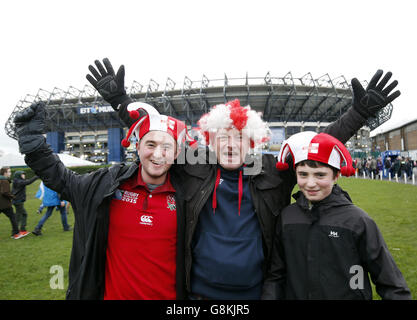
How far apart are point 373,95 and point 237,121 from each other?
133 centimetres

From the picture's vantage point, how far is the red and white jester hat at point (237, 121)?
2.16m

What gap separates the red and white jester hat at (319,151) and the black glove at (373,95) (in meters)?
0.56

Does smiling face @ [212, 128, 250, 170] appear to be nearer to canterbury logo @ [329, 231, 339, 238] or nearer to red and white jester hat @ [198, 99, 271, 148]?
red and white jester hat @ [198, 99, 271, 148]

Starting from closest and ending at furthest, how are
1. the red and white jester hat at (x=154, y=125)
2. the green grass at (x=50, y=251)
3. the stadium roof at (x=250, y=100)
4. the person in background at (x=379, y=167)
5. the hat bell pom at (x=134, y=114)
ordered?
the red and white jester hat at (x=154, y=125) < the hat bell pom at (x=134, y=114) < the green grass at (x=50, y=251) < the person in background at (x=379, y=167) < the stadium roof at (x=250, y=100)

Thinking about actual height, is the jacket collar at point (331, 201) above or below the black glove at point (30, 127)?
below

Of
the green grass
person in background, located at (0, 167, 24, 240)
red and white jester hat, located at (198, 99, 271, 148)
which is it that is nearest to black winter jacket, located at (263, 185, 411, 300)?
red and white jester hat, located at (198, 99, 271, 148)

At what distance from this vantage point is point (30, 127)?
2.05m

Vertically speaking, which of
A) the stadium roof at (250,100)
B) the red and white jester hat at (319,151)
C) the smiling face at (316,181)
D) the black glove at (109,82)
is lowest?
the smiling face at (316,181)

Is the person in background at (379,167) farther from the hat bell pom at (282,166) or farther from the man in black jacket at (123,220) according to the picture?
the man in black jacket at (123,220)

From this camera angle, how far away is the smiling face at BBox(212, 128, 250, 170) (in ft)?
6.86

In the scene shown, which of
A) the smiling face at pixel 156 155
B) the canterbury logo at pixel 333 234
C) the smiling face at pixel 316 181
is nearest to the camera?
the canterbury logo at pixel 333 234

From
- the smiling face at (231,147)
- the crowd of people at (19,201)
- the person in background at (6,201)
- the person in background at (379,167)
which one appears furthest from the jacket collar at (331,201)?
the person in background at (379,167)

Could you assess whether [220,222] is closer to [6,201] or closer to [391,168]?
[6,201]
